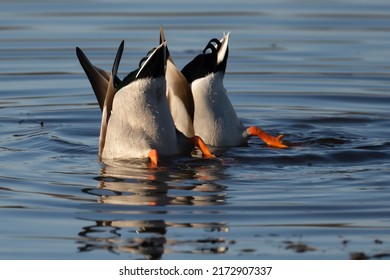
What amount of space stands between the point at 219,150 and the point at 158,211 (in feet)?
6.62

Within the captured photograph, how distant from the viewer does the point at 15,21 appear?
13539mm

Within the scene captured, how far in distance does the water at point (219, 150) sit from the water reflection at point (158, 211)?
1 centimetres

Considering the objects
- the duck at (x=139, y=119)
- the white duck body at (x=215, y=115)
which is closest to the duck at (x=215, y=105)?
the white duck body at (x=215, y=115)

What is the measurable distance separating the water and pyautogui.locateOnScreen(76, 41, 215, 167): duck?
13 cm

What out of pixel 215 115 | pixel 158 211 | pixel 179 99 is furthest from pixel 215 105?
pixel 158 211

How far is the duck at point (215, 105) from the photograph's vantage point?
815 cm

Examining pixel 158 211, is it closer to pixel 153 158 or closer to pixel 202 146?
pixel 153 158

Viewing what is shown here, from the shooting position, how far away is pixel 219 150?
8320 millimetres

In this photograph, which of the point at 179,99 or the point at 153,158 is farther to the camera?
the point at 179,99

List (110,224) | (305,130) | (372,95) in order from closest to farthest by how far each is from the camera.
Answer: (110,224)
(305,130)
(372,95)

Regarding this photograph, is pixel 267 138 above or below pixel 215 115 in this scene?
below
